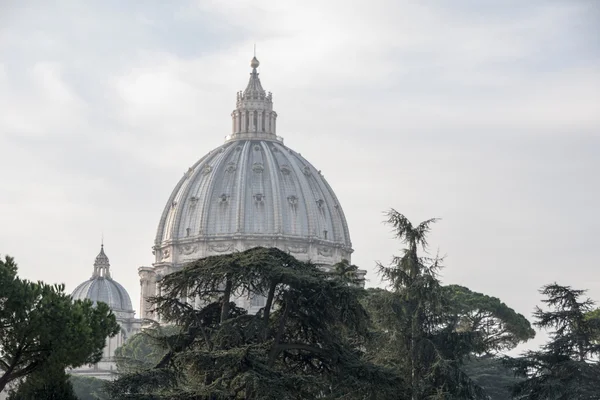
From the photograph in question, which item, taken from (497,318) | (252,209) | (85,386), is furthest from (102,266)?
(497,318)

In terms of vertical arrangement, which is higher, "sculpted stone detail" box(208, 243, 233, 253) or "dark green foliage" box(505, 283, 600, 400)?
"sculpted stone detail" box(208, 243, 233, 253)

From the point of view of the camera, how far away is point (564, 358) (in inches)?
1469

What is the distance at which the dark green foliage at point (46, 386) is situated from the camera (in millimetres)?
29484

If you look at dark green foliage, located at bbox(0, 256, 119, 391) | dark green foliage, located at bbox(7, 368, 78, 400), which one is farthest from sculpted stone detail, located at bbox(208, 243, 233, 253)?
dark green foliage, located at bbox(7, 368, 78, 400)

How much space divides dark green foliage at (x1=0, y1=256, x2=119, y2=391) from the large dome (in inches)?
4213

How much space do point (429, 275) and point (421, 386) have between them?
305cm

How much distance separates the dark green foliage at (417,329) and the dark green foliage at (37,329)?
8.50m

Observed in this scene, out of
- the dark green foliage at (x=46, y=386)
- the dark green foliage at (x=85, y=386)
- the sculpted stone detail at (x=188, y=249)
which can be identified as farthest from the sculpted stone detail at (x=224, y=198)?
the dark green foliage at (x=46, y=386)

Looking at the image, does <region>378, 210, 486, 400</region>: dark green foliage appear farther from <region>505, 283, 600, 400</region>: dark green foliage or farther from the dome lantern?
the dome lantern

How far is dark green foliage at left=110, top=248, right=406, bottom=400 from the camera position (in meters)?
29.9

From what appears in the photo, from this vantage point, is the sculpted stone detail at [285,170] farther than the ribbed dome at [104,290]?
No

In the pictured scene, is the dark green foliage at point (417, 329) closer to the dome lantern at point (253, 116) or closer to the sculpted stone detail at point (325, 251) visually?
the sculpted stone detail at point (325, 251)

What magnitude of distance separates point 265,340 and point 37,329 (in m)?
5.51

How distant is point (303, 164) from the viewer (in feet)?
488
